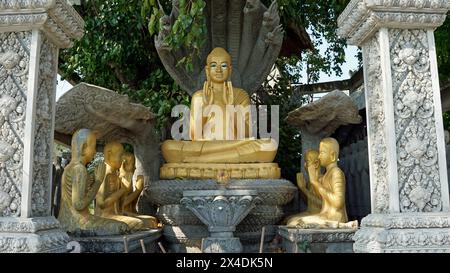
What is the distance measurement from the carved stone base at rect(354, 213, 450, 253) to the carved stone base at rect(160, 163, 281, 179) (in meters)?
2.45

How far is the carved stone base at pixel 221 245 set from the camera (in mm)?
4250

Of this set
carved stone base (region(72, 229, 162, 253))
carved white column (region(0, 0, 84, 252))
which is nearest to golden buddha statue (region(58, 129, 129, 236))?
carved stone base (region(72, 229, 162, 253))

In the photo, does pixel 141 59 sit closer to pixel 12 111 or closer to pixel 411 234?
pixel 12 111

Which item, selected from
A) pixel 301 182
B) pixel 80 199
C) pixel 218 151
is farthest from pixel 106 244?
pixel 301 182

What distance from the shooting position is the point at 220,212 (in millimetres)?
4359

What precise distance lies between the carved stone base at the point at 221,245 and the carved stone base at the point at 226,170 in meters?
1.39

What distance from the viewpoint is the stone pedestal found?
14.1ft

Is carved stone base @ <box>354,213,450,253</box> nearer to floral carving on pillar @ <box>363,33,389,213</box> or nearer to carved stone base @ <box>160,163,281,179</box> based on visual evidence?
floral carving on pillar @ <box>363,33,389,213</box>

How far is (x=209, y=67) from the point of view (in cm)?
678

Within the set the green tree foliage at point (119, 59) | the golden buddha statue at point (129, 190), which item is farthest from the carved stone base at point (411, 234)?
the green tree foliage at point (119, 59)

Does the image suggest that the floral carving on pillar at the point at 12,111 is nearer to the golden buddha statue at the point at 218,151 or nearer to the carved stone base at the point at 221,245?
the carved stone base at the point at 221,245

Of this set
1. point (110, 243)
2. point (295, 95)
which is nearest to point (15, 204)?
point (110, 243)

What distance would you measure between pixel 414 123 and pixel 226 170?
275cm

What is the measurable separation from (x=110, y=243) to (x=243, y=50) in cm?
475
